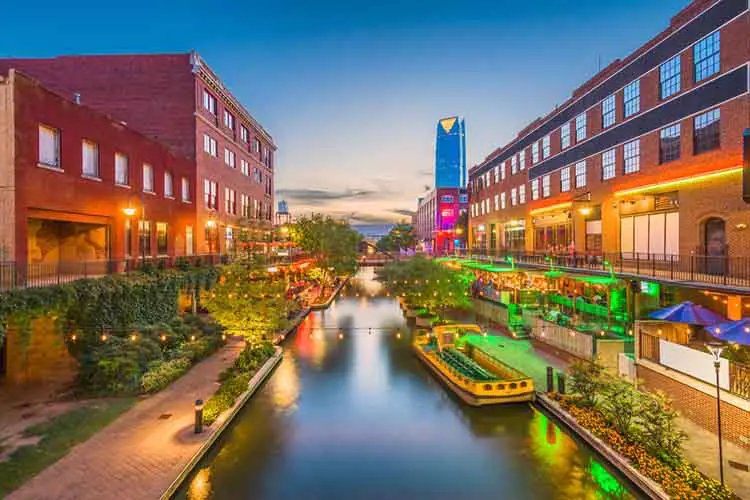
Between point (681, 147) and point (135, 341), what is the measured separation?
2931 centimetres

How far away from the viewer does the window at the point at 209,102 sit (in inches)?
1347

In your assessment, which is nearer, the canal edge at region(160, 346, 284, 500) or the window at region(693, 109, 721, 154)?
the canal edge at region(160, 346, 284, 500)

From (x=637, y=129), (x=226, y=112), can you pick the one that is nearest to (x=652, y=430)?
(x=637, y=129)

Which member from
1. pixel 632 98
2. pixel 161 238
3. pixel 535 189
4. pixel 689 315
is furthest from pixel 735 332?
pixel 535 189

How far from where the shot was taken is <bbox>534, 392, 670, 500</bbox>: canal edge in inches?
429

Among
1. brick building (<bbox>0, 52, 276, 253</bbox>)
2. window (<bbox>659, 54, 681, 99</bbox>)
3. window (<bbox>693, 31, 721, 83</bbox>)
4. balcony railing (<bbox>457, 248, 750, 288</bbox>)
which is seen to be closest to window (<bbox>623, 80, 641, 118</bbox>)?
window (<bbox>659, 54, 681, 99</bbox>)

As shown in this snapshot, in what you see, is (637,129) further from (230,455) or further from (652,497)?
(230,455)

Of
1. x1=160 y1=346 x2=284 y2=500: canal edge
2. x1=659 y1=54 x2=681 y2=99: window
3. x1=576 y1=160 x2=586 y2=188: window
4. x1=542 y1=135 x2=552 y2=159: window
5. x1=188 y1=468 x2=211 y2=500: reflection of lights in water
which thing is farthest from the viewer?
x1=542 y1=135 x2=552 y2=159: window

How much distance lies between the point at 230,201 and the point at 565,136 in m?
31.2

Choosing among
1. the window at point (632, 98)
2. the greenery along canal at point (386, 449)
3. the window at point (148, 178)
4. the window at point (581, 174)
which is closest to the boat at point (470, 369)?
the greenery along canal at point (386, 449)

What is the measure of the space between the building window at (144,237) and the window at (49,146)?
7238 millimetres

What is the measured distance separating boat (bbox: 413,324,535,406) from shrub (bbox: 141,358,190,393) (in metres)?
12.7

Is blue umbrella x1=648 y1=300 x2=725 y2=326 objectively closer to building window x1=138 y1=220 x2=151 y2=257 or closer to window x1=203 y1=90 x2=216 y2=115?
building window x1=138 y1=220 x2=151 y2=257

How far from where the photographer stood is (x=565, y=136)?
37.5 meters
